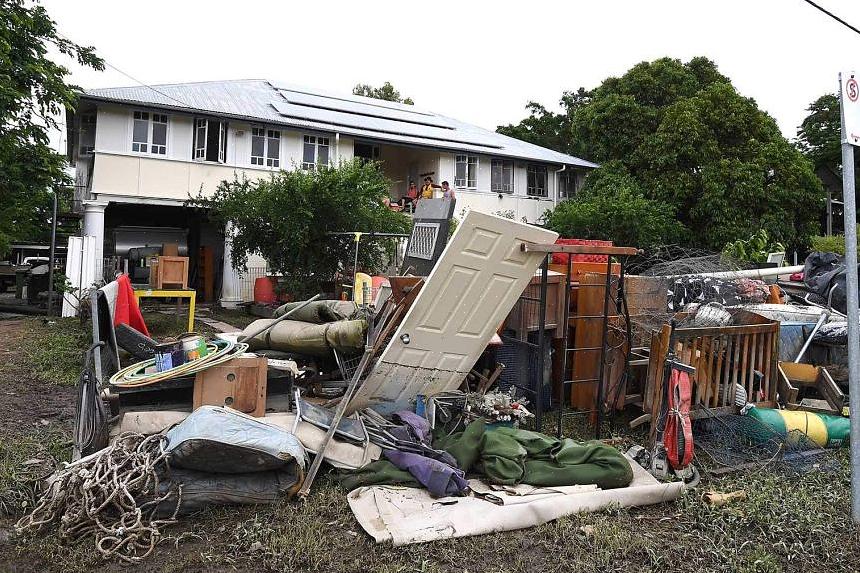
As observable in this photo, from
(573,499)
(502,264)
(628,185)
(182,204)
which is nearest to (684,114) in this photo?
(628,185)

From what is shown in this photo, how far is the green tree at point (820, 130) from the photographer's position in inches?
1206

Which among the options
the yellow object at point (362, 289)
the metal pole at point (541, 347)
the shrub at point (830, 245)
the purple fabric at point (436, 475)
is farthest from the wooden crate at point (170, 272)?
the shrub at point (830, 245)

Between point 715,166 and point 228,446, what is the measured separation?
2096 cm

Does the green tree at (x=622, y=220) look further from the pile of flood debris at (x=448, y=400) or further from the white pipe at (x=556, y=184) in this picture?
the pile of flood debris at (x=448, y=400)

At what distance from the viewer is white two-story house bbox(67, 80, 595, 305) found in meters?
16.2

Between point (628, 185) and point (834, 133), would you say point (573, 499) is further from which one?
point (834, 133)

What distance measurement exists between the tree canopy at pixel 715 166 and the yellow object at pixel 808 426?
14.1m

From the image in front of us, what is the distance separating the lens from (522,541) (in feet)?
12.0

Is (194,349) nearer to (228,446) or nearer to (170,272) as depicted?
(228,446)

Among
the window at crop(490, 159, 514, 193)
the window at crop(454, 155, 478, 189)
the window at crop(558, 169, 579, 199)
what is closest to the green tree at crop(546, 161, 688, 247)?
the window at crop(490, 159, 514, 193)

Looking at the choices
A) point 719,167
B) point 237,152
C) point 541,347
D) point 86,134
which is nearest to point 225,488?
point 541,347

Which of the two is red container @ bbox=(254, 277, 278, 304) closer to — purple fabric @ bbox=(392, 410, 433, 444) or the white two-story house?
the white two-story house

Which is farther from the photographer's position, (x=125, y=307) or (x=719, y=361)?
(x=125, y=307)

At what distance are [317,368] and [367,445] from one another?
2.06m
